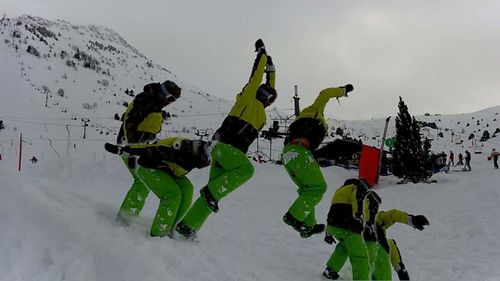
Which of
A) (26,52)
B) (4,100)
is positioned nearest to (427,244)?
(4,100)

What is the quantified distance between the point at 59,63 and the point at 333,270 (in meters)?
56.6

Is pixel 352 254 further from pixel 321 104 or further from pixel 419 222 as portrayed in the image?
pixel 321 104

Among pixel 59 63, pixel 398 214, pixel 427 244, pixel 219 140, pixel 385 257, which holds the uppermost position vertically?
pixel 59 63

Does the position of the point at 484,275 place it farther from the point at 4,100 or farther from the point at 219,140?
the point at 4,100

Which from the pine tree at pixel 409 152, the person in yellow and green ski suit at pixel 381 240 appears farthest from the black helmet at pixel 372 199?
the pine tree at pixel 409 152

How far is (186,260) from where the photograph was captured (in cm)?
445

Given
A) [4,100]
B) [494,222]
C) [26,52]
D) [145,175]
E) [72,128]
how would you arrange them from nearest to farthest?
1. [145,175]
2. [494,222]
3. [72,128]
4. [4,100]
5. [26,52]

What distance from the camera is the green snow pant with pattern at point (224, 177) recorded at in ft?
16.8

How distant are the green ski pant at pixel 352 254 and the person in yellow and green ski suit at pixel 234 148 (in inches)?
49.4

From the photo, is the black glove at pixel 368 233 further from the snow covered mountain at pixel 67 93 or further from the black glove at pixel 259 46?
the snow covered mountain at pixel 67 93

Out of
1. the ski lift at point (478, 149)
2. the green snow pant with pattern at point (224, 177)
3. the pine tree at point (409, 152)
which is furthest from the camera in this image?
the ski lift at point (478, 149)

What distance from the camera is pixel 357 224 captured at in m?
5.16

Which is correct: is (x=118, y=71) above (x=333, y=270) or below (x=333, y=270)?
above

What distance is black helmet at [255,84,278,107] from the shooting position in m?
5.42
